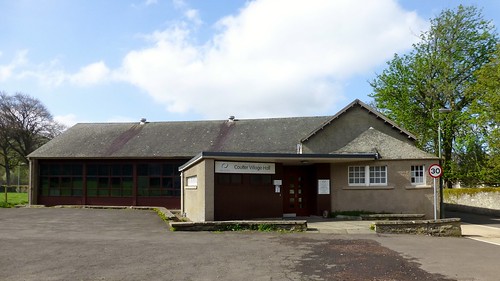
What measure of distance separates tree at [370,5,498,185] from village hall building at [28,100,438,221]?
979 cm

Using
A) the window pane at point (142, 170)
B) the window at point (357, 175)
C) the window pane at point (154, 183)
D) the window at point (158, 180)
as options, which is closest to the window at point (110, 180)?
the window pane at point (142, 170)

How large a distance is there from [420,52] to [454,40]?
277cm

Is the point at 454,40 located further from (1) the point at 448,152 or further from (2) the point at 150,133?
(2) the point at 150,133

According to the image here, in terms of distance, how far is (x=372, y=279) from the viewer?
8.03 metres

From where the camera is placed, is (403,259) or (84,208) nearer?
(403,259)

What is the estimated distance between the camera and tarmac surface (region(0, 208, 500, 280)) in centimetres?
837

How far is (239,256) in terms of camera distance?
1019 centimetres

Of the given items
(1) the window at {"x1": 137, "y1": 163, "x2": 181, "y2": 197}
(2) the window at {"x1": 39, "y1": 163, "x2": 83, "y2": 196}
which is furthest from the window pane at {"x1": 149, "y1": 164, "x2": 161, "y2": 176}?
(2) the window at {"x1": 39, "y1": 163, "x2": 83, "y2": 196}

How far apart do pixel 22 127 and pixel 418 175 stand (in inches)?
2122

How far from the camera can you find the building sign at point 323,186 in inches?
799

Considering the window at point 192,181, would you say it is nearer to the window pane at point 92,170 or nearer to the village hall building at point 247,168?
the village hall building at point 247,168

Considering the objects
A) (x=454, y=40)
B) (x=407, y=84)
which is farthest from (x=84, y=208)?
(x=454, y=40)

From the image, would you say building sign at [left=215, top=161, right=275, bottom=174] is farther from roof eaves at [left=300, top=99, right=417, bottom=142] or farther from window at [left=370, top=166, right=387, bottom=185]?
window at [left=370, top=166, right=387, bottom=185]

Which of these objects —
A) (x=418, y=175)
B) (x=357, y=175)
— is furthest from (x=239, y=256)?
(x=418, y=175)
